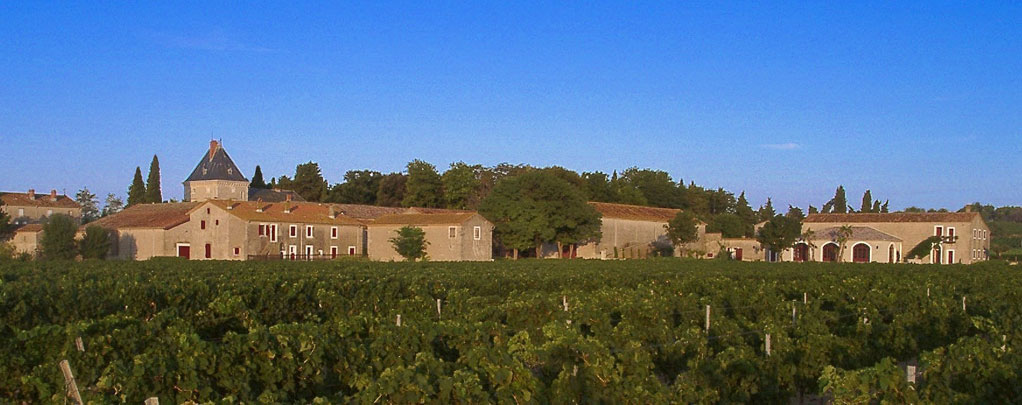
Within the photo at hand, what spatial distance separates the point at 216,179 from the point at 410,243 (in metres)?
40.6

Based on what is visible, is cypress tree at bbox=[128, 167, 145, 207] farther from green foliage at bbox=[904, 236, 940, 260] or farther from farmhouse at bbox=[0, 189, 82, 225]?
green foliage at bbox=[904, 236, 940, 260]

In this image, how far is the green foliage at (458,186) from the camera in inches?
3839

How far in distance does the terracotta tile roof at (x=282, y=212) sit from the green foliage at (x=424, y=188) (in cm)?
2350

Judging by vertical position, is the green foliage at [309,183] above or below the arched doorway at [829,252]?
above

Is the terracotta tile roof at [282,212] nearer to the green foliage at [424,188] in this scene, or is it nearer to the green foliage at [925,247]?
the green foliage at [424,188]

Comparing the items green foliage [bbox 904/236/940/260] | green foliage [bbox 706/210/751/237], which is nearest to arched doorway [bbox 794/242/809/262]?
green foliage [bbox 904/236/940/260]

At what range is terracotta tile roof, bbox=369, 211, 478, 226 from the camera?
64.8 meters

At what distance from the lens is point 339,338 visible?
13805 millimetres

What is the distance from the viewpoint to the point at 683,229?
76.9 meters

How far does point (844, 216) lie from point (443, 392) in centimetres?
7748

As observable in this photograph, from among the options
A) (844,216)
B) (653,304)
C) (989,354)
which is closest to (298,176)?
(844,216)

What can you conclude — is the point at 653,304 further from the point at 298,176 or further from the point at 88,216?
the point at 88,216

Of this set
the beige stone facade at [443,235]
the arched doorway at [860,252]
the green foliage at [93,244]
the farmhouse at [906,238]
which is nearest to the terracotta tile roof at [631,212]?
the farmhouse at [906,238]

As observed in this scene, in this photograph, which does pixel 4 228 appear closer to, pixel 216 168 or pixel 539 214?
pixel 216 168
